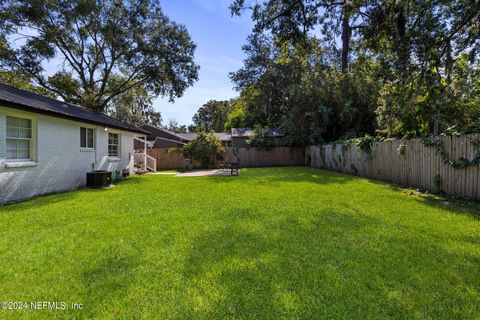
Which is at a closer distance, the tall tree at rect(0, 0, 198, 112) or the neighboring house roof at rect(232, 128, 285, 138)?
the tall tree at rect(0, 0, 198, 112)

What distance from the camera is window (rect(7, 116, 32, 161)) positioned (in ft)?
22.7

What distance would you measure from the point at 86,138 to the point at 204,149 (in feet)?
28.7

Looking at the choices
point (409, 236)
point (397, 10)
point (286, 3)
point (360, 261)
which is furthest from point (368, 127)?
point (360, 261)

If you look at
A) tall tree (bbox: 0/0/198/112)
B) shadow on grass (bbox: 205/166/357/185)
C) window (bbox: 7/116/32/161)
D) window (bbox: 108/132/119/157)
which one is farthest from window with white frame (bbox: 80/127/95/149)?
tall tree (bbox: 0/0/198/112)

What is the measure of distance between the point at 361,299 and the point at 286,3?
8.67 m

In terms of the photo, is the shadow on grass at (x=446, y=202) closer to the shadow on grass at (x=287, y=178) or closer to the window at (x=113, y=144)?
the shadow on grass at (x=287, y=178)

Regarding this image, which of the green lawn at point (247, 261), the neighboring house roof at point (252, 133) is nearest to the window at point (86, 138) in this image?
the green lawn at point (247, 261)

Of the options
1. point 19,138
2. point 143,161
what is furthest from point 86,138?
point 143,161

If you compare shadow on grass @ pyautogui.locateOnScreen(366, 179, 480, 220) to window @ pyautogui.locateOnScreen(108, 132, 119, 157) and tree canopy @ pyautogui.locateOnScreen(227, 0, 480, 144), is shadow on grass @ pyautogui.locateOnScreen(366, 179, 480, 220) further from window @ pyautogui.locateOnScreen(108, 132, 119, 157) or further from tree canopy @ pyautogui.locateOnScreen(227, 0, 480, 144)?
window @ pyautogui.locateOnScreen(108, 132, 119, 157)

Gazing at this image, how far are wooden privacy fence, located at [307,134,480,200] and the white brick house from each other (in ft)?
38.6

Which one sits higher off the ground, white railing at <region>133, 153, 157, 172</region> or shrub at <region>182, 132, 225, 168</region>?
shrub at <region>182, 132, 225, 168</region>

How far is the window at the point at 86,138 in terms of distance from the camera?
32.4 ft

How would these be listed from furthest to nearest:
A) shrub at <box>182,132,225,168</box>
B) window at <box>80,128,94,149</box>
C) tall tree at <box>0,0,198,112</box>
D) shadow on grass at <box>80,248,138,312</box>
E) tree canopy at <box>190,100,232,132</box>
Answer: tree canopy at <box>190,100,232,132</box>, shrub at <box>182,132,225,168</box>, tall tree at <box>0,0,198,112</box>, window at <box>80,128,94,149</box>, shadow on grass at <box>80,248,138,312</box>

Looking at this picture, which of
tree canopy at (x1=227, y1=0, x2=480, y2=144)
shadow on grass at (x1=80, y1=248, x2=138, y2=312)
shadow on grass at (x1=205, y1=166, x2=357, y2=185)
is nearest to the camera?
shadow on grass at (x1=80, y1=248, x2=138, y2=312)
